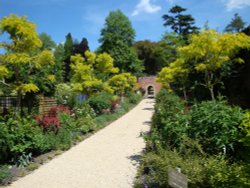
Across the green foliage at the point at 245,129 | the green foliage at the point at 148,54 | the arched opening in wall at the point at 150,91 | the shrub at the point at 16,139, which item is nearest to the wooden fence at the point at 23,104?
the shrub at the point at 16,139

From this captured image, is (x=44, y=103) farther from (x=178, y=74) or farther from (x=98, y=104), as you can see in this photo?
(x=178, y=74)

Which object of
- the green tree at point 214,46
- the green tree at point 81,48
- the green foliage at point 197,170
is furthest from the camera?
the green tree at point 81,48

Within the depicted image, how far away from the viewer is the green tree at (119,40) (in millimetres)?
35281

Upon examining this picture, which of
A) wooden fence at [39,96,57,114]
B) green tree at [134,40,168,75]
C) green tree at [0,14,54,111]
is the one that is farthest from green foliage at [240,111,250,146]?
green tree at [134,40,168,75]

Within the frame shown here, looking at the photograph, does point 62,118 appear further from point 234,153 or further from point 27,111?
point 234,153

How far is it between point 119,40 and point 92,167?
29.6m

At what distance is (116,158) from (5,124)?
313 cm

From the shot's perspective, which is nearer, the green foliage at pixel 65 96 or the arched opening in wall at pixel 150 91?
the green foliage at pixel 65 96

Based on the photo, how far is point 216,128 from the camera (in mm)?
5438

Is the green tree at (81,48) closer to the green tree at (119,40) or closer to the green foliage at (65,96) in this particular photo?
the green tree at (119,40)

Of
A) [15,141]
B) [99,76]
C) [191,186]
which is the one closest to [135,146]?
[15,141]

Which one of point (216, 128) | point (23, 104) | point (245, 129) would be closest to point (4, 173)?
point (216, 128)

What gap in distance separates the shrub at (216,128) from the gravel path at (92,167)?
5.91 feet

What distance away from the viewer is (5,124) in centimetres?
695
